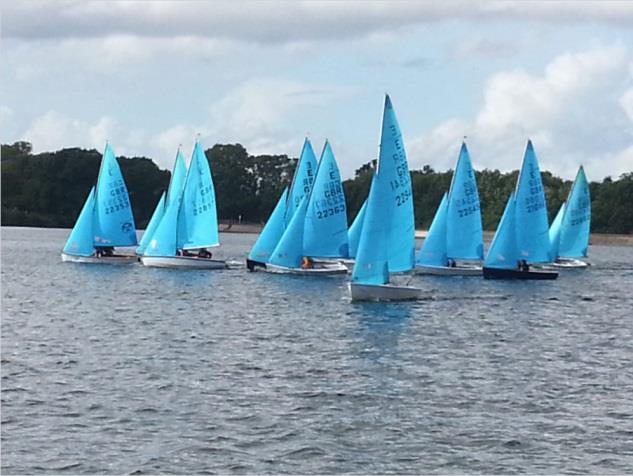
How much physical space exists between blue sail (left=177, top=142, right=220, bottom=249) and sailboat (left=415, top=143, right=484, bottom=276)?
25.5 feet

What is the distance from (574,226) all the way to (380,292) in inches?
1240

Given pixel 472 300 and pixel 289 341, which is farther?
pixel 472 300

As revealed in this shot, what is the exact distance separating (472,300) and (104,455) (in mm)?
27002

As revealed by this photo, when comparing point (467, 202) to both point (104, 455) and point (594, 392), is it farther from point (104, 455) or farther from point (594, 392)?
point (104, 455)

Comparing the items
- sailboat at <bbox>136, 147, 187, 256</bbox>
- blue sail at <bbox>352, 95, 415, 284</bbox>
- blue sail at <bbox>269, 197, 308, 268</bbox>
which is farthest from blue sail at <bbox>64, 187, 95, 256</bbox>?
blue sail at <bbox>352, 95, 415, 284</bbox>

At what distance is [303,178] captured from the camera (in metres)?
55.5

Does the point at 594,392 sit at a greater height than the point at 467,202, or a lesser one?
lesser

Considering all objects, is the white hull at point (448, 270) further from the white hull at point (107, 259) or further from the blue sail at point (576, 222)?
the blue sail at point (576, 222)

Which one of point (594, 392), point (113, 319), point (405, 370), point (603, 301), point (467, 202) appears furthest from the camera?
point (467, 202)

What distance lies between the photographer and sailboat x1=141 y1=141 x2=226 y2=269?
183 feet

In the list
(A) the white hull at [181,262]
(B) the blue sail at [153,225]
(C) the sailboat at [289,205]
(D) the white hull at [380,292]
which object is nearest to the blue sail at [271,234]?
(C) the sailboat at [289,205]

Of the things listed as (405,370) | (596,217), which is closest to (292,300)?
(405,370)

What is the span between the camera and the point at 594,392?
2517 centimetres

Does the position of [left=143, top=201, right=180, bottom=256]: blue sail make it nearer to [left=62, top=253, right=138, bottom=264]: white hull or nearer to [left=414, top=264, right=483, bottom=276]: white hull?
[left=62, top=253, right=138, bottom=264]: white hull
